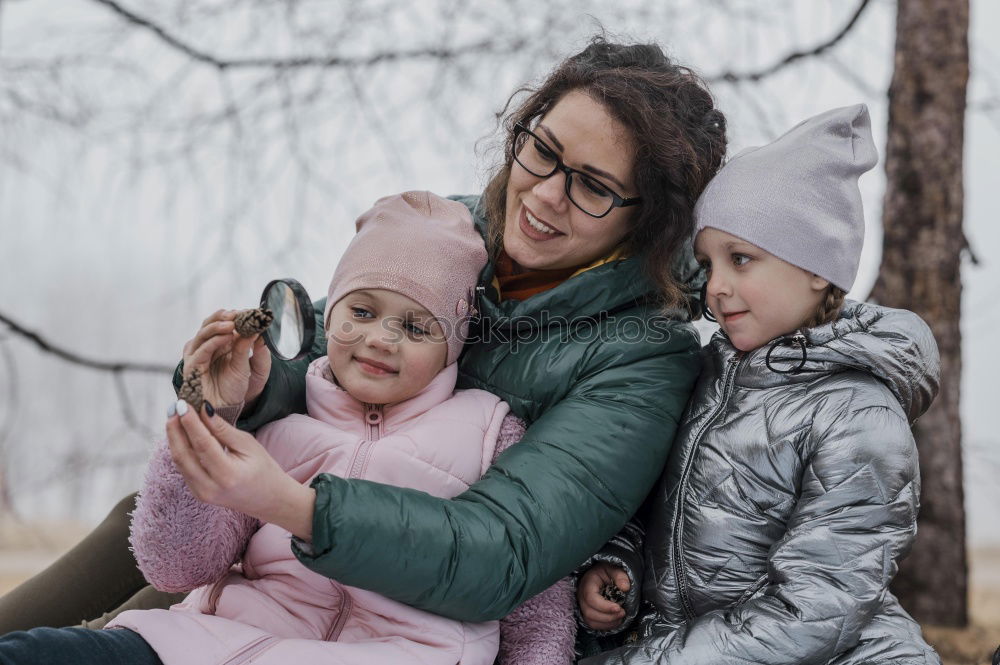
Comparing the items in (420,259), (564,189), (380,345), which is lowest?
(380,345)

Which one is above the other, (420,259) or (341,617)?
(420,259)

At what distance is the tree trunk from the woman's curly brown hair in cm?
139

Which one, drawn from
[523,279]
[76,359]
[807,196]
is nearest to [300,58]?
[76,359]

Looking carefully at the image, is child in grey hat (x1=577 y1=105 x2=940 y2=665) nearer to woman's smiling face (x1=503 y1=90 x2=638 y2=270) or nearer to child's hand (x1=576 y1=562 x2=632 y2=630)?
child's hand (x1=576 y1=562 x2=632 y2=630)

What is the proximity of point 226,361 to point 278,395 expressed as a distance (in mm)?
212

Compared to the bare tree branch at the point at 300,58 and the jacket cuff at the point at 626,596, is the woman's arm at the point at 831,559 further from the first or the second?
the bare tree branch at the point at 300,58

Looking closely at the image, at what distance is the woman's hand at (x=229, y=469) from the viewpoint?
127cm

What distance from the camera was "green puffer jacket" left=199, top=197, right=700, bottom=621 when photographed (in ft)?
4.53

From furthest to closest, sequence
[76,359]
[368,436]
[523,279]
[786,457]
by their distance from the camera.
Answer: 1. [76,359]
2. [523,279]
3. [368,436]
4. [786,457]

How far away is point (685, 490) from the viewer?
5.62ft

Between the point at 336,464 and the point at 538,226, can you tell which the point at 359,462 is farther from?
the point at 538,226

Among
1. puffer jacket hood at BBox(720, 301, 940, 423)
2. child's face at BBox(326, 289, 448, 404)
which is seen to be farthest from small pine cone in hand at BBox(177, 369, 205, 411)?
puffer jacket hood at BBox(720, 301, 940, 423)

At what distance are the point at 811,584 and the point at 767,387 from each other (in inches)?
13.8

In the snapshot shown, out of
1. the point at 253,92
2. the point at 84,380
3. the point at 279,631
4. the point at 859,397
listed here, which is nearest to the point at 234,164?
the point at 253,92
